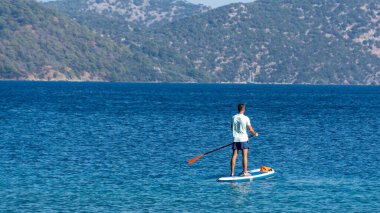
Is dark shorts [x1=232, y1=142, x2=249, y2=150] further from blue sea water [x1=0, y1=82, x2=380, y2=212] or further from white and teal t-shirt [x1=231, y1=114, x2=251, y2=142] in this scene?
blue sea water [x1=0, y1=82, x2=380, y2=212]

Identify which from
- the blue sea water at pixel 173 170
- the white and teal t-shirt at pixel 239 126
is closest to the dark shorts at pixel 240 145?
the white and teal t-shirt at pixel 239 126

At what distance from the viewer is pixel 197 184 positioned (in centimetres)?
3253

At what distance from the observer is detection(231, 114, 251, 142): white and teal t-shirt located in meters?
33.0

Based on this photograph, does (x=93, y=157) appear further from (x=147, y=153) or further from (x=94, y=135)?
(x=94, y=135)

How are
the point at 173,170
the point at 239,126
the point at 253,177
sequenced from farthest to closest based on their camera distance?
the point at 173,170 < the point at 253,177 < the point at 239,126

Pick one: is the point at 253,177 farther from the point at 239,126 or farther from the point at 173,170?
the point at 173,170

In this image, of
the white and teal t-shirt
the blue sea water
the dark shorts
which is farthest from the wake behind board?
the white and teal t-shirt

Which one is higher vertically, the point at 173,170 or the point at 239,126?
the point at 239,126

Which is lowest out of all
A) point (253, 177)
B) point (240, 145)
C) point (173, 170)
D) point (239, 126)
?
point (173, 170)

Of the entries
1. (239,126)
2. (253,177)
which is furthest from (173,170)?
(239,126)

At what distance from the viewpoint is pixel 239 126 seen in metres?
33.3

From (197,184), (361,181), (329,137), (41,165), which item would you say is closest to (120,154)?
(41,165)

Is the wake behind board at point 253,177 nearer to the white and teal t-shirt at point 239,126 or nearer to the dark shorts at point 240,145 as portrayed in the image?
the dark shorts at point 240,145

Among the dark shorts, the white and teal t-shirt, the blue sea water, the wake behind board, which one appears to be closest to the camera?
the blue sea water
